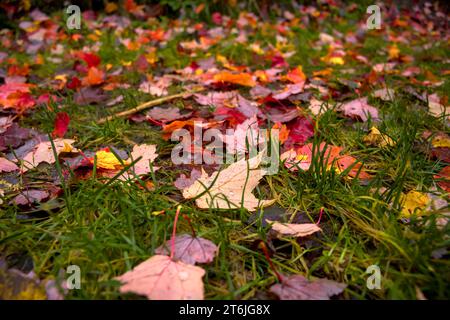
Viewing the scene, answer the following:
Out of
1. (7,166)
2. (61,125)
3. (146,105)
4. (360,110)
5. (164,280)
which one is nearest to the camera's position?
(164,280)

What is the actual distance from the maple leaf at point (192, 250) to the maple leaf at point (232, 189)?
142 millimetres

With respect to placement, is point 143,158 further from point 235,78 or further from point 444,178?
point 444,178

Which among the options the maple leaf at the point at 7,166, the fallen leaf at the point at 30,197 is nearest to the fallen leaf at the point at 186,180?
the fallen leaf at the point at 30,197

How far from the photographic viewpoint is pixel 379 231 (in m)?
0.95

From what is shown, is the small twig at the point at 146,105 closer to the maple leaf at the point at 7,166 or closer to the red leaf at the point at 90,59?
the maple leaf at the point at 7,166

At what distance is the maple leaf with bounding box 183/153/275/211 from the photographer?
110cm

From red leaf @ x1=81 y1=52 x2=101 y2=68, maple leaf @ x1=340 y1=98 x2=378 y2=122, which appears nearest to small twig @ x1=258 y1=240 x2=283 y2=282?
maple leaf @ x1=340 y1=98 x2=378 y2=122

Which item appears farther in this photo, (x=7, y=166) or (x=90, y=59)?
(x=90, y=59)

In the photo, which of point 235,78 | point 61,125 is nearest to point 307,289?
point 61,125

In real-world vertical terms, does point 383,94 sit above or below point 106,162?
above

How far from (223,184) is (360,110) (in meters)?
1.01

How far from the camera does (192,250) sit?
3.07ft

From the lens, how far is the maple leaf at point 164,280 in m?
0.80
